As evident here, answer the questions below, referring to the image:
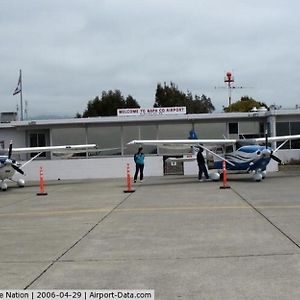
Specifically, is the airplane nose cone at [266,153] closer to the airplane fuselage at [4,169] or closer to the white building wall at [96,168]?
the white building wall at [96,168]

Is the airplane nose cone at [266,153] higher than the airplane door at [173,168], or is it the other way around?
the airplane nose cone at [266,153]

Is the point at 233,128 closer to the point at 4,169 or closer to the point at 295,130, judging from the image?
the point at 295,130

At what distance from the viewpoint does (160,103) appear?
273 ft

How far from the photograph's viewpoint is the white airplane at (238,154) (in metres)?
23.8

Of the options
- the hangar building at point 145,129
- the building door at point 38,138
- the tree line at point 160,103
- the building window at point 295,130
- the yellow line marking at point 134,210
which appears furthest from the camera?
the tree line at point 160,103

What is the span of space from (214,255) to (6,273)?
117 inches

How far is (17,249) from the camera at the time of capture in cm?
868

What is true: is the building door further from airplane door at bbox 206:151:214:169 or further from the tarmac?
the tarmac

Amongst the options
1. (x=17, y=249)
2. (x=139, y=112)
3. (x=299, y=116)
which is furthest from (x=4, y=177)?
(x=299, y=116)

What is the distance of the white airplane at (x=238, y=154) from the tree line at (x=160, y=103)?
4895 centimetres

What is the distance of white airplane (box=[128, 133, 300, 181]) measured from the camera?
23814 mm

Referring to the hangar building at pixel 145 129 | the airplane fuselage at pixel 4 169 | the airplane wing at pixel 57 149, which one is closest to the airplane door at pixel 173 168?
the hangar building at pixel 145 129

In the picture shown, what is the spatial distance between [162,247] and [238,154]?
17050 mm

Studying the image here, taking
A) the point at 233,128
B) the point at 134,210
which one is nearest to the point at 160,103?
the point at 233,128
